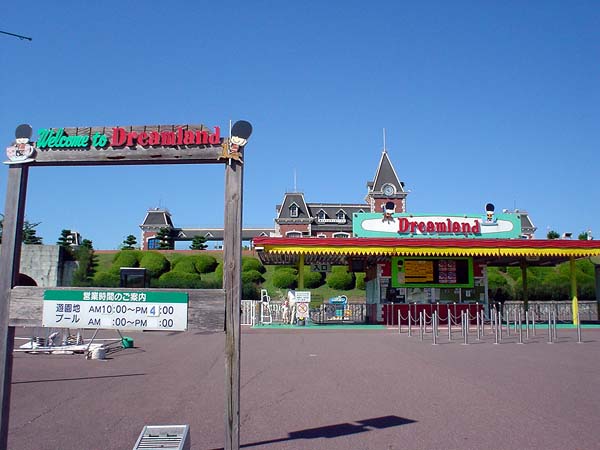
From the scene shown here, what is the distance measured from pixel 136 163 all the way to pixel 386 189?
69764 mm

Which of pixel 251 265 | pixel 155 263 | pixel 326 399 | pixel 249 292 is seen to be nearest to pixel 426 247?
pixel 326 399

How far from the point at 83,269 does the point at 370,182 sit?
131 feet

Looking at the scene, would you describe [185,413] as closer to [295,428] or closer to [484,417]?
[295,428]

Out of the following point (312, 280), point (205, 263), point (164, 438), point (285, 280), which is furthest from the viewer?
point (205, 263)

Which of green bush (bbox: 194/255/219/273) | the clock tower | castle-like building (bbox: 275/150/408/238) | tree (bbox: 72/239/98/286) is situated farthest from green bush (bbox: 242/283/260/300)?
the clock tower

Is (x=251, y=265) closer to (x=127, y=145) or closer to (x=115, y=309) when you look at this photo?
(x=127, y=145)

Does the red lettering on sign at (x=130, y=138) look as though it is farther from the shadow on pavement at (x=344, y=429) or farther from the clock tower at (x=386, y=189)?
the clock tower at (x=386, y=189)

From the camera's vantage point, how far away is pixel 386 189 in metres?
73.9

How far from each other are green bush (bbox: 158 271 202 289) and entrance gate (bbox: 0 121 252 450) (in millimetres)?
36743

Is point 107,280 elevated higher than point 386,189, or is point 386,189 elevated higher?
point 386,189

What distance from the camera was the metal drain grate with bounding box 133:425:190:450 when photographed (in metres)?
4.23

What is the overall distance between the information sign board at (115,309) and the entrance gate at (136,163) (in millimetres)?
98

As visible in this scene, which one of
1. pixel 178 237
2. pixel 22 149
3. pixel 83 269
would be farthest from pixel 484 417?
pixel 178 237

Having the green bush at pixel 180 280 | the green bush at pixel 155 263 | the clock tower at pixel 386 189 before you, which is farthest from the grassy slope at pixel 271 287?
the clock tower at pixel 386 189
